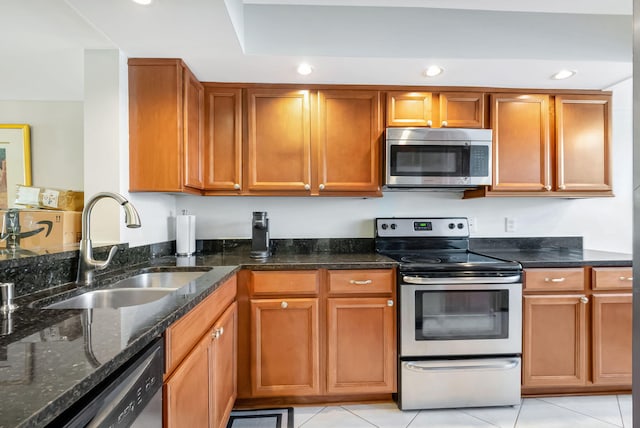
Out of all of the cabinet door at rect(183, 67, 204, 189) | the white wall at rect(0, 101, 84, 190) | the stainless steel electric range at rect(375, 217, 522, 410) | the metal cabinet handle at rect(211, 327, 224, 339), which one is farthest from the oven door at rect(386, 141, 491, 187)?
the white wall at rect(0, 101, 84, 190)

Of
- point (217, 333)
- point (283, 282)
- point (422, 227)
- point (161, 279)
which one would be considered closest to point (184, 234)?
point (161, 279)

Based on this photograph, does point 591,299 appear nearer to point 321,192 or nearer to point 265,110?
point 321,192

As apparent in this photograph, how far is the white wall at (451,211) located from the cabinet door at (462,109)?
0.57 metres

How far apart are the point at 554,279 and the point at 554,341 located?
39 cm

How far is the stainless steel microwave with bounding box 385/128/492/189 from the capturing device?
209cm

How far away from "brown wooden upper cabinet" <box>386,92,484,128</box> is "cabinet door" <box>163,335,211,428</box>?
1.81 m

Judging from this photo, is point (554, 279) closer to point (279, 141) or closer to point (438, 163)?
point (438, 163)

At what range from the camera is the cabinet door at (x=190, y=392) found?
968 millimetres

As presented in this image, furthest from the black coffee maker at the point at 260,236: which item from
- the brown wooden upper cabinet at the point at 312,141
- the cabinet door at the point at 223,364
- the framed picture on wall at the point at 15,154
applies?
the framed picture on wall at the point at 15,154

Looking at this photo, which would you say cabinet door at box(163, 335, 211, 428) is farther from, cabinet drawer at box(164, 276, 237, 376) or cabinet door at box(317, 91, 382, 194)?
cabinet door at box(317, 91, 382, 194)

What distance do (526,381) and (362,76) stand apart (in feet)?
7.17

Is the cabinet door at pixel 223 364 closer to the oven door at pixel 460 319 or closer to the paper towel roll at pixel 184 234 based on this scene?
the paper towel roll at pixel 184 234

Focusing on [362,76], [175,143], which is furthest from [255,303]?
[362,76]

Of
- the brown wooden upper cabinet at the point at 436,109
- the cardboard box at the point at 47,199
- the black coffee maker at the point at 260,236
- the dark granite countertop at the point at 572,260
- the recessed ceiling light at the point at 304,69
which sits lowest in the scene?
the dark granite countertop at the point at 572,260
